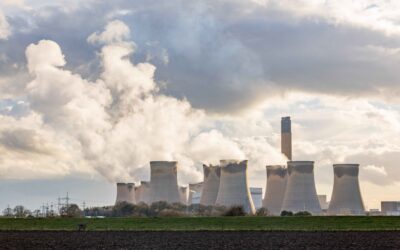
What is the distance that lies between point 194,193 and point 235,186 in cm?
3669

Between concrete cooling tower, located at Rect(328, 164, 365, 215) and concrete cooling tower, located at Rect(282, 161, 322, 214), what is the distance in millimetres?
2237

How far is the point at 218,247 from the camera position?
70.1ft

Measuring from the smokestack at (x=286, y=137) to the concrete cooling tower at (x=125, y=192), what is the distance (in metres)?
19.2

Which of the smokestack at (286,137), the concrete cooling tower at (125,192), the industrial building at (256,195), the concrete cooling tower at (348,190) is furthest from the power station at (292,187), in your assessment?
the industrial building at (256,195)

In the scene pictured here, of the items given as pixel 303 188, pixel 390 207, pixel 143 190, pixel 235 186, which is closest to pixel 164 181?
pixel 235 186

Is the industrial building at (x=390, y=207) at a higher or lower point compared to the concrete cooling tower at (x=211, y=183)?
lower

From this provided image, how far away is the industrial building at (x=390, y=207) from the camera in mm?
94394

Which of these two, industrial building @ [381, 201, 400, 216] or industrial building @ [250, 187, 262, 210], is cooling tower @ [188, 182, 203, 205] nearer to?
industrial building @ [250, 187, 262, 210]

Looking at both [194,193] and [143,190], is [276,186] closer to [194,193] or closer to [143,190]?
[143,190]

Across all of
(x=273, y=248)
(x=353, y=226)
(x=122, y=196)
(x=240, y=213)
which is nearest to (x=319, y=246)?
(x=273, y=248)

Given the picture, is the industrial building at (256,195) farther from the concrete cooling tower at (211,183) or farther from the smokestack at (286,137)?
the concrete cooling tower at (211,183)

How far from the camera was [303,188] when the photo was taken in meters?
66.4

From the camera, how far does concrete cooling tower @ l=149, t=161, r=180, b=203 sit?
216 ft

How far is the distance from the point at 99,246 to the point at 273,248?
17.2ft
